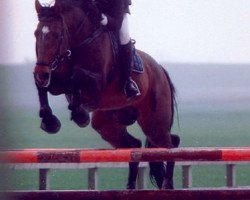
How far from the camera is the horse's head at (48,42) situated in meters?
4.54

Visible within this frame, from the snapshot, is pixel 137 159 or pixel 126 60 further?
pixel 126 60

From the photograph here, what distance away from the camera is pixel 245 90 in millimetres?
16828

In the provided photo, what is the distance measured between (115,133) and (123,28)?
3.29 feet

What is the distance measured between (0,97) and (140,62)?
4.03 m

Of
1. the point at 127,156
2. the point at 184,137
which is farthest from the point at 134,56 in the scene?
the point at 184,137

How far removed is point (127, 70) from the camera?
5.19 metres

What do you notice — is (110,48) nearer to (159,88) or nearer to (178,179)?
(159,88)

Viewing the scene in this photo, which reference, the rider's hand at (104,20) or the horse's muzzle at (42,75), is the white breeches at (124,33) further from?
the horse's muzzle at (42,75)

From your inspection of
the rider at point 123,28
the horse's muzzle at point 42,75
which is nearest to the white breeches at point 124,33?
the rider at point 123,28

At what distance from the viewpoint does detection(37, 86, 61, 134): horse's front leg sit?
15.2ft

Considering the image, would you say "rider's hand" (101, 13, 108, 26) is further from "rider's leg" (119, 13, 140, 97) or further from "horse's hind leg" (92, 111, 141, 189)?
"horse's hind leg" (92, 111, 141, 189)

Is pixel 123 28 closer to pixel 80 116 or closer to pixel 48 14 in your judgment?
pixel 48 14

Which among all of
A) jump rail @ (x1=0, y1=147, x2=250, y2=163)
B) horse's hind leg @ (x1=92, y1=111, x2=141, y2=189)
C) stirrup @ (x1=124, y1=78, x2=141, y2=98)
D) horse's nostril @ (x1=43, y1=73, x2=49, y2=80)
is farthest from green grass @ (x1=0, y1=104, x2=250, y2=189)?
jump rail @ (x1=0, y1=147, x2=250, y2=163)

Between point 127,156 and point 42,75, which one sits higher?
point 42,75
